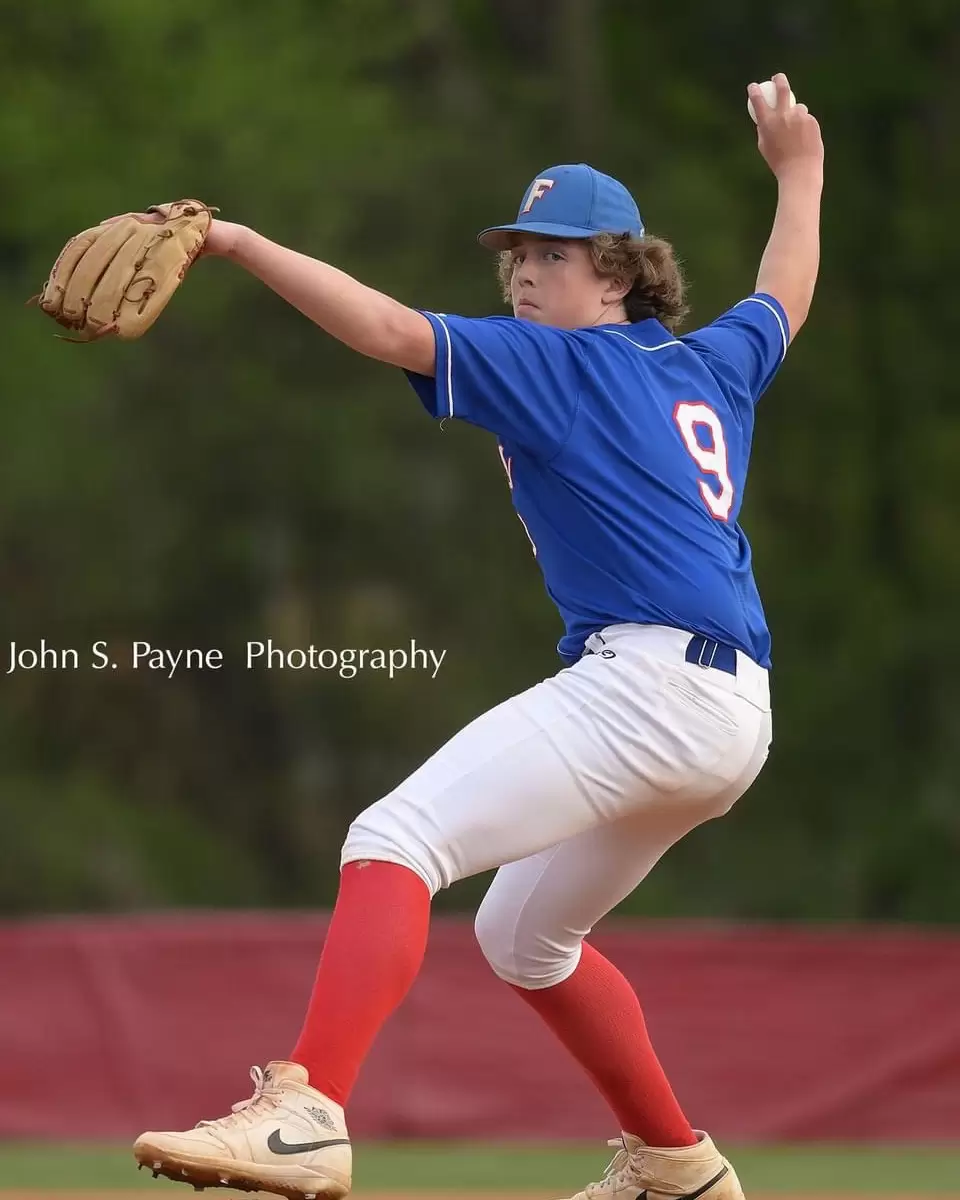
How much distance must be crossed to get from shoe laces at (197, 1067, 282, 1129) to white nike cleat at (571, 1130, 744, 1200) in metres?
1.04

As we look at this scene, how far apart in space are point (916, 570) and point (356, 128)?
530 cm

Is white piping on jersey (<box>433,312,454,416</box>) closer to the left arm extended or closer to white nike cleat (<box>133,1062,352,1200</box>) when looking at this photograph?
the left arm extended

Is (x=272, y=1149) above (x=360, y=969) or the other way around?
the other way around

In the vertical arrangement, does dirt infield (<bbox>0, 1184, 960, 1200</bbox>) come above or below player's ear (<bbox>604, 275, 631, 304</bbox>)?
below

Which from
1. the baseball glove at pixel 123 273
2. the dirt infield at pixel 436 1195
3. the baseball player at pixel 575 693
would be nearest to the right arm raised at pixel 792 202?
the baseball player at pixel 575 693

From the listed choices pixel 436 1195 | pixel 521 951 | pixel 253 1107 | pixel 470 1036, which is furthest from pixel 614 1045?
pixel 470 1036

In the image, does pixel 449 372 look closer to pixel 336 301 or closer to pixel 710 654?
pixel 336 301

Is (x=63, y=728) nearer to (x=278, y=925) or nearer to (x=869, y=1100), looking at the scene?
(x=278, y=925)

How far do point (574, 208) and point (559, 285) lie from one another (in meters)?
0.14

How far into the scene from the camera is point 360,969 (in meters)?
3.20

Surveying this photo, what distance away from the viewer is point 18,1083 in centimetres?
741

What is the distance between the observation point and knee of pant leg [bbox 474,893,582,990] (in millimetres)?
3736

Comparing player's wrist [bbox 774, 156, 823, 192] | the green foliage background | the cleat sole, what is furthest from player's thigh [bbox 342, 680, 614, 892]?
the green foliage background

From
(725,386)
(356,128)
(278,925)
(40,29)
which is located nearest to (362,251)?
(356,128)
